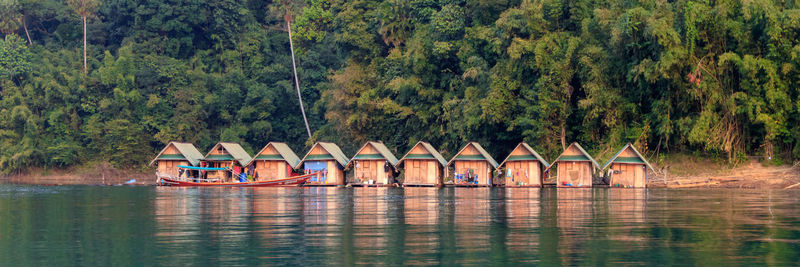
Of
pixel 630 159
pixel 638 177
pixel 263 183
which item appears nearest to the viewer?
pixel 630 159

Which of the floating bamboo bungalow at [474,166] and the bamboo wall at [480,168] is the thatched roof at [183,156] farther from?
the bamboo wall at [480,168]

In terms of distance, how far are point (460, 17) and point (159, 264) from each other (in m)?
38.8

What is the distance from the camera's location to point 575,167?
135 feet

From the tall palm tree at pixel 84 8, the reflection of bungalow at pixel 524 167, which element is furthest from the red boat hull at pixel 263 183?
the tall palm tree at pixel 84 8

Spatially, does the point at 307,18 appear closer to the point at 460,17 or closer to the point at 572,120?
the point at 460,17

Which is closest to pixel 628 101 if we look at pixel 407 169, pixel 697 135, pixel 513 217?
pixel 697 135

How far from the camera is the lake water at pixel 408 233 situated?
1428cm

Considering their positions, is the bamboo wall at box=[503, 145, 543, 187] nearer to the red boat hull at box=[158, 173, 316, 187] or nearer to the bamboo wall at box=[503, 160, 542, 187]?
the bamboo wall at box=[503, 160, 542, 187]

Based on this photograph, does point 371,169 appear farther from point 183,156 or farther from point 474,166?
point 183,156

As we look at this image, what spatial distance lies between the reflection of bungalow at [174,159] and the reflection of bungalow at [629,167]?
21.2 m

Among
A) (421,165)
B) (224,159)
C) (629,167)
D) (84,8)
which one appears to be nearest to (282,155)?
(224,159)

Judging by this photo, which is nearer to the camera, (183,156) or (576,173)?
(576,173)

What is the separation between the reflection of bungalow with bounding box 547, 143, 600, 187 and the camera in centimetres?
4088

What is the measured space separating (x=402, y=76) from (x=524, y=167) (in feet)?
42.2
